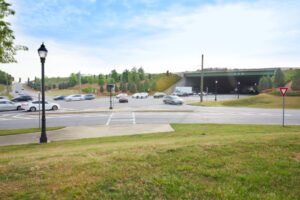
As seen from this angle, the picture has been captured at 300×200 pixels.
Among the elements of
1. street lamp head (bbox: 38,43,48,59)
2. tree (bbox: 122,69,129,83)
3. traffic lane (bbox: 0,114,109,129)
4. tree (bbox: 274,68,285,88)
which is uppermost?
tree (bbox: 122,69,129,83)

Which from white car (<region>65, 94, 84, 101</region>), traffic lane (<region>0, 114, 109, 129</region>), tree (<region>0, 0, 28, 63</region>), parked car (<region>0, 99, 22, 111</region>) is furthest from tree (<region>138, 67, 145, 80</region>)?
tree (<region>0, 0, 28, 63</region>)

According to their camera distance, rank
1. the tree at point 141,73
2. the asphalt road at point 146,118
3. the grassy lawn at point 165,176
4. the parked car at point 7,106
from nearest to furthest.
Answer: the grassy lawn at point 165,176 < the asphalt road at point 146,118 < the parked car at point 7,106 < the tree at point 141,73

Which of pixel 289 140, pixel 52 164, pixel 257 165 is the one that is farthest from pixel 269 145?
pixel 52 164

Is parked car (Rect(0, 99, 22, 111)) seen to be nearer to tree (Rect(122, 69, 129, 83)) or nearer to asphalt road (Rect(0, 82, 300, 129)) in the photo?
asphalt road (Rect(0, 82, 300, 129))

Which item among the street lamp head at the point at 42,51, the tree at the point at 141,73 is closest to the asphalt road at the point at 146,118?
the street lamp head at the point at 42,51

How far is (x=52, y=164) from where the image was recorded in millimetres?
4895

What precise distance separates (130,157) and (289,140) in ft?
19.6

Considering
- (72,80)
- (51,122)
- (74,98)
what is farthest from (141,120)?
(72,80)

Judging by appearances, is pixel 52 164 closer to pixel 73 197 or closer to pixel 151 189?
pixel 73 197

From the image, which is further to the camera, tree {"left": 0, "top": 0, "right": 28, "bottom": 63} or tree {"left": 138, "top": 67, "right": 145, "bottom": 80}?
tree {"left": 138, "top": 67, "right": 145, "bottom": 80}

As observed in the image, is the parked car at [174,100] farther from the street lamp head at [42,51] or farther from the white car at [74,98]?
the street lamp head at [42,51]

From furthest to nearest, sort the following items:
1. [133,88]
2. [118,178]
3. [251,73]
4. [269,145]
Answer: [133,88], [251,73], [269,145], [118,178]

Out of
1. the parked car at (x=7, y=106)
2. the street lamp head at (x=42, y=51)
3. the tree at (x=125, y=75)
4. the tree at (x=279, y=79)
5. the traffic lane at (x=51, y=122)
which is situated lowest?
the traffic lane at (x=51, y=122)

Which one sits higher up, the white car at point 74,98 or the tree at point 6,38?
the tree at point 6,38
